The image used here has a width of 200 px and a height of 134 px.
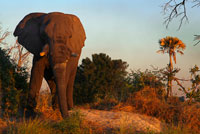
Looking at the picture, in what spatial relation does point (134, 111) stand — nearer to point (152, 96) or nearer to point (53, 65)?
point (152, 96)

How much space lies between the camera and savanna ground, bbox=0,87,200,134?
7070 mm

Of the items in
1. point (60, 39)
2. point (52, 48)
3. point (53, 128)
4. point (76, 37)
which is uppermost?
point (76, 37)

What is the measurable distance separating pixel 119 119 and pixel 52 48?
9.81 ft

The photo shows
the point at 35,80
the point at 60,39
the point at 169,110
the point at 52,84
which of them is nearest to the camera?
the point at 60,39

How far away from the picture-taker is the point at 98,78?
16344mm

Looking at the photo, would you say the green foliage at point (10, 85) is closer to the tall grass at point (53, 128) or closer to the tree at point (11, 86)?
the tree at point (11, 86)

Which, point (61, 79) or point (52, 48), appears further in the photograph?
point (61, 79)

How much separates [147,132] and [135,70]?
7.67m

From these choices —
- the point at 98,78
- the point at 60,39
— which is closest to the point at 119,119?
the point at 60,39

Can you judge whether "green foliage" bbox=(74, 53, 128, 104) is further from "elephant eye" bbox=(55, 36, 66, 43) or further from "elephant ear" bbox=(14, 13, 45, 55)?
"elephant eye" bbox=(55, 36, 66, 43)

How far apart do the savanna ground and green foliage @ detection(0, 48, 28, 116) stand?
0.74 m

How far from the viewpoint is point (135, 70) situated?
14.8 metres

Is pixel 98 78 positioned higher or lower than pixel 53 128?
higher

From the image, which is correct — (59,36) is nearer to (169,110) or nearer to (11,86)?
(11,86)
